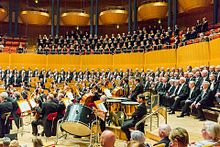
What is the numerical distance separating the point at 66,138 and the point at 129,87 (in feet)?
11.7

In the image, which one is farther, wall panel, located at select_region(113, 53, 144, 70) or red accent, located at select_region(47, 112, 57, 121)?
wall panel, located at select_region(113, 53, 144, 70)

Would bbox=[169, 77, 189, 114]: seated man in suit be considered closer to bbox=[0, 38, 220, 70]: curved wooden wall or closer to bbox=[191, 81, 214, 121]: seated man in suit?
bbox=[191, 81, 214, 121]: seated man in suit

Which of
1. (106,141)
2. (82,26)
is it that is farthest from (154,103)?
(82,26)

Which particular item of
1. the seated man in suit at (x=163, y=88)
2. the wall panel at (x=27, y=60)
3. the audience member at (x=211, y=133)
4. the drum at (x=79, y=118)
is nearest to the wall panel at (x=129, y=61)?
the wall panel at (x=27, y=60)

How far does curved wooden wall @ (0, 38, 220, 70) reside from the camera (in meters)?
11.3

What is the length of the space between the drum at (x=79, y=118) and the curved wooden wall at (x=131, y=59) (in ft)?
20.1

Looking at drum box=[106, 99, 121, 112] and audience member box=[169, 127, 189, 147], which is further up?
audience member box=[169, 127, 189, 147]

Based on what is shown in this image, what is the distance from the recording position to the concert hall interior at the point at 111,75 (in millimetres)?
5668

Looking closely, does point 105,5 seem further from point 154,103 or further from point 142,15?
point 154,103

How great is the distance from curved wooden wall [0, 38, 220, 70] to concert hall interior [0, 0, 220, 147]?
50 mm

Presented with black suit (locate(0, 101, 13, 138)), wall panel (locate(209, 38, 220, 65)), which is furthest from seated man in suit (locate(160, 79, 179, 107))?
black suit (locate(0, 101, 13, 138))

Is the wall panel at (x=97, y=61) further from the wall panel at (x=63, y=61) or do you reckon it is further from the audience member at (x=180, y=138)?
the audience member at (x=180, y=138)

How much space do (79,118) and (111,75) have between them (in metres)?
9.48

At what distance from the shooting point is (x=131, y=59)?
17.2 m
